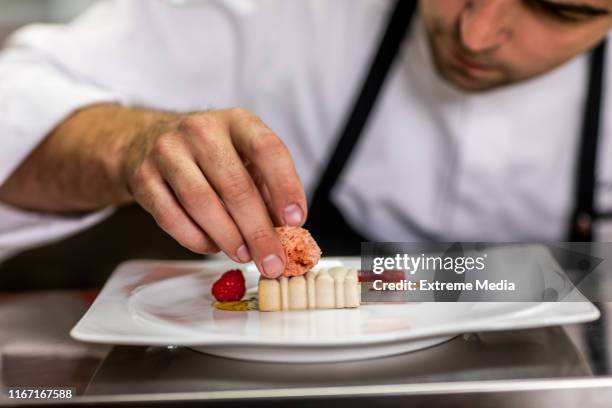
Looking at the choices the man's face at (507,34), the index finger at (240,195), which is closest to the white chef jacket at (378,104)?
the man's face at (507,34)

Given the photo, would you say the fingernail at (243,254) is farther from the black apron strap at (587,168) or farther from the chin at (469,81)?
the black apron strap at (587,168)

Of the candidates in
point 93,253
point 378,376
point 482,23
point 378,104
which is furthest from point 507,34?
point 93,253

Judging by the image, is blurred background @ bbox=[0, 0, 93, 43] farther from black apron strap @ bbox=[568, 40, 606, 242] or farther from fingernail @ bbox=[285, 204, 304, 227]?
fingernail @ bbox=[285, 204, 304, 227]

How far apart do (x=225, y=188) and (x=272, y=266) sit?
3.0 inches

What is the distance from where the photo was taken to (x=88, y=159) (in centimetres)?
92

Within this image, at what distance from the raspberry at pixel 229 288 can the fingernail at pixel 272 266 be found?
0.16 feet

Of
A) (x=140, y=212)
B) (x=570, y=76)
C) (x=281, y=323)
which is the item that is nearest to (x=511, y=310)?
(x=281, y=323)

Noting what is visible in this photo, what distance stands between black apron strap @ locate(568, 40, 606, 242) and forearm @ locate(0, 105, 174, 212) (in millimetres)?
641

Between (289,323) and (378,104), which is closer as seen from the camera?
(289,323)

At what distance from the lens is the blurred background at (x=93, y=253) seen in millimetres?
1513

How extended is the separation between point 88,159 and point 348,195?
446mm

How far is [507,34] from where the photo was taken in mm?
951

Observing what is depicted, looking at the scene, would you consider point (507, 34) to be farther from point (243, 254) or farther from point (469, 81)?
point (243, 254)

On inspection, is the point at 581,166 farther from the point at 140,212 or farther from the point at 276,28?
the point at 140,212
